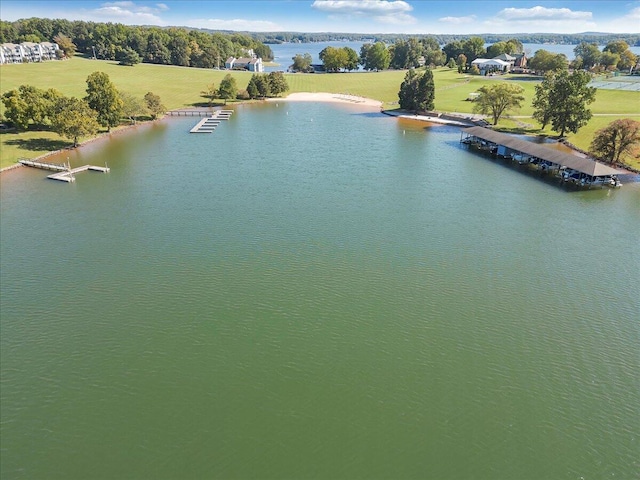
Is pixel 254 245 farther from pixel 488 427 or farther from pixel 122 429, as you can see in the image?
pixel 488 427

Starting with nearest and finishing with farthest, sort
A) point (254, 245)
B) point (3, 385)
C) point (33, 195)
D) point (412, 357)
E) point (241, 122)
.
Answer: point (3, 385), point (412, 357), point (254, 245), point (33, 195), point (241, 122)

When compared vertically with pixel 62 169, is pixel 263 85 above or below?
above

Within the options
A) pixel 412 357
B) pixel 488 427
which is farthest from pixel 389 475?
pixel 412 357

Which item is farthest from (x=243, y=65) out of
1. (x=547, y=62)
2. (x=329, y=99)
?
(x=547, y=62)

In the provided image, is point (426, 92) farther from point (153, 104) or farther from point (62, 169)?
point (62, 169)

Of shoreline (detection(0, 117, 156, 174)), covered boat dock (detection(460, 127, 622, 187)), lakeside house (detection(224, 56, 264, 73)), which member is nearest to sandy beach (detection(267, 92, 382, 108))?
shoreline (detection(0, 117, 156, 174))

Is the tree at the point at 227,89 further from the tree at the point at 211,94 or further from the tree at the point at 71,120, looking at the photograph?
the tree at the point at 71,120
